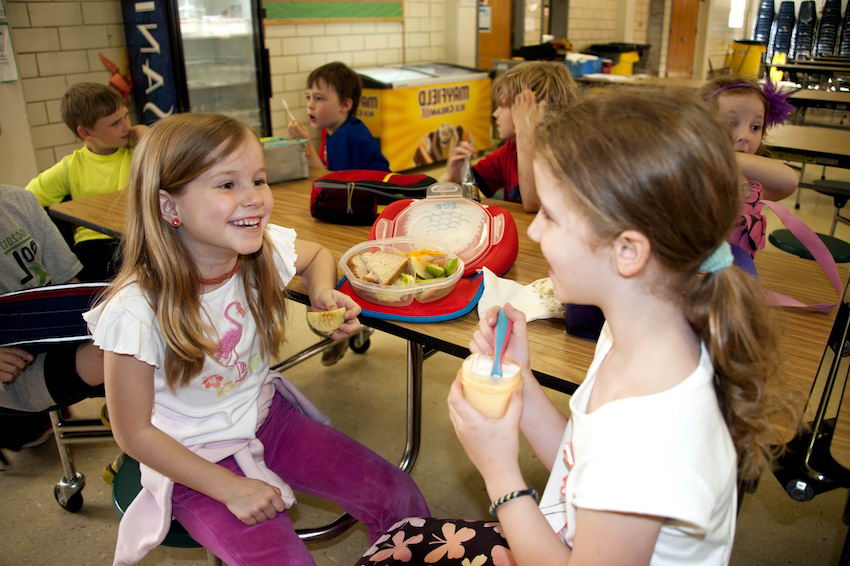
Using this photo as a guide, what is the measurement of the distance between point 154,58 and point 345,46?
2.12 metres

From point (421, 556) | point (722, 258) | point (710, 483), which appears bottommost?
point (421, 556)

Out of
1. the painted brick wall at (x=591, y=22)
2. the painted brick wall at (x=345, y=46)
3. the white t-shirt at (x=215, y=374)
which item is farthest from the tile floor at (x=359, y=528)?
the painted brick wall at (x=591, y=22)

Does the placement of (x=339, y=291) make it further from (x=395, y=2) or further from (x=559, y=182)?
(x=395, y=2)

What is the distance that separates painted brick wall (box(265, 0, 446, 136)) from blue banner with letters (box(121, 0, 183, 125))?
1.22 meters

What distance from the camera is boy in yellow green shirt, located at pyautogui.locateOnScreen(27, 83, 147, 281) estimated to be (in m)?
2.70

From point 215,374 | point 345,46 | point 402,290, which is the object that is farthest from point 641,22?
point 215,374

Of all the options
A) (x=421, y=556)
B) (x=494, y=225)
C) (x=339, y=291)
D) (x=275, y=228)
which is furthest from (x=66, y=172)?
(x=421, y=556)

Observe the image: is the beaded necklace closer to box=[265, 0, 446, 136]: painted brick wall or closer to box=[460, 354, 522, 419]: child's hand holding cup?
box=[460, 354, 522, 419]: child's hand holding cup

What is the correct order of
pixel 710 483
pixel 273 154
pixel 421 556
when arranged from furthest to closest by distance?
pixel 273 154 → pixel 421 556 → pixel 710 483

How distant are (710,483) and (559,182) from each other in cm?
41

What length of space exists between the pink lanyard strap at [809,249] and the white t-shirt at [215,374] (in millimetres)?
→ 1118

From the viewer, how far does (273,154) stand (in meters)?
2.59

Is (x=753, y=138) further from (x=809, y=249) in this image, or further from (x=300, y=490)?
(x=300, y=490)

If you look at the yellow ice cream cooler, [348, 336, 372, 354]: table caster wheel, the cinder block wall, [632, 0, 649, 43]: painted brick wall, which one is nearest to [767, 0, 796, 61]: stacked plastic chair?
[632, 0, 649, 43]: painted brick wall
